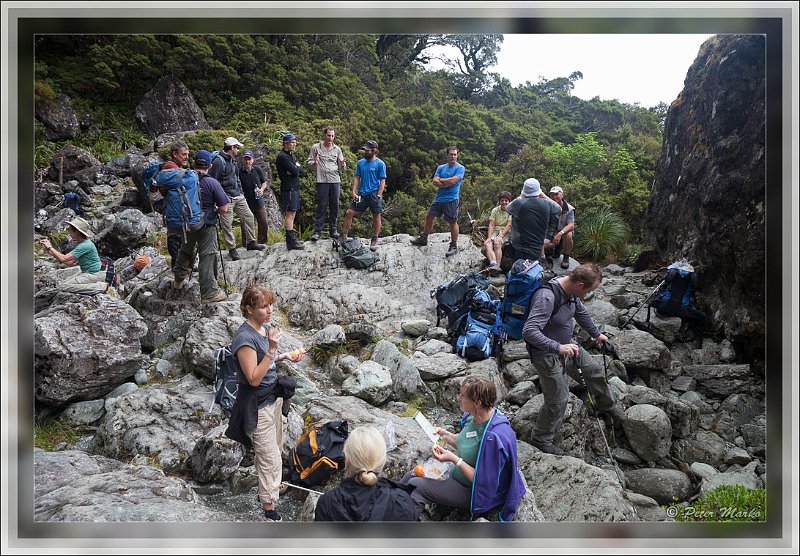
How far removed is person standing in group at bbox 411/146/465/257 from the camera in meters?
8.03

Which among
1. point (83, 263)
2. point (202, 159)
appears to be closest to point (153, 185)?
point (202, 159)

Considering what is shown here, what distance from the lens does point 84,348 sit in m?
5.84

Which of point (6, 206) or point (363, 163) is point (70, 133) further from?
point (363, 163)

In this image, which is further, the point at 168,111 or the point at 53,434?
the point at 168,111

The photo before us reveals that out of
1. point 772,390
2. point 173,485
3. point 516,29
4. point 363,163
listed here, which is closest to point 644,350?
point 772,390

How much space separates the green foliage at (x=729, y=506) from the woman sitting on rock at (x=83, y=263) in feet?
21.7

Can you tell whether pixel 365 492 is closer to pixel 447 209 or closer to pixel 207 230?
pixel 207 230

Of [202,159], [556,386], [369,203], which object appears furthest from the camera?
[369,203]

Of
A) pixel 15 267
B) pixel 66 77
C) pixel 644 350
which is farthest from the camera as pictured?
pixel 644 350

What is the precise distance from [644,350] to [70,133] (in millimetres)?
7677

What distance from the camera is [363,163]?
8.39 m

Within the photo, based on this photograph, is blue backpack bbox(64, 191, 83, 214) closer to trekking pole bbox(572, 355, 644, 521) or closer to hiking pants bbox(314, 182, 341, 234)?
hiking pants bbox(314, 182, 341, 234)

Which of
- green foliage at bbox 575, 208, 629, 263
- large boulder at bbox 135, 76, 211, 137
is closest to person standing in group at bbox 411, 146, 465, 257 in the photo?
green foliage at bbox 575, 208, 629, 263

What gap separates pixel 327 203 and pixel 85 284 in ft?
12.6
